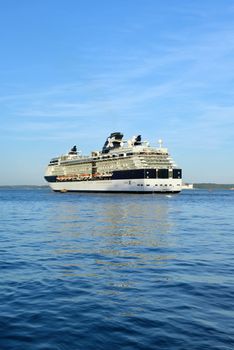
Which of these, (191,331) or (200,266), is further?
(200,266)

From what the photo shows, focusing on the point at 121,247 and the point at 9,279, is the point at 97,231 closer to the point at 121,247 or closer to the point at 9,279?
the point at 121,247

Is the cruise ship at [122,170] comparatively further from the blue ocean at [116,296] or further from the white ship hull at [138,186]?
the blue ocean at [116,296]

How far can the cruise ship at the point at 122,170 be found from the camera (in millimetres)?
111312

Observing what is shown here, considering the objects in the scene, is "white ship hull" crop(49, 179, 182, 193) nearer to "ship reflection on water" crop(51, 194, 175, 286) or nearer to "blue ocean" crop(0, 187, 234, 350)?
"ship reflection on water" crop(51, 194, 175, 286)

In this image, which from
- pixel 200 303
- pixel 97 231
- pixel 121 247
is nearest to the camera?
pixel 200 303

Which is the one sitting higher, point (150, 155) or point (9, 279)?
point (150, 155)

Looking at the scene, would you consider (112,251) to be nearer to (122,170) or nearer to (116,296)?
(116,296)

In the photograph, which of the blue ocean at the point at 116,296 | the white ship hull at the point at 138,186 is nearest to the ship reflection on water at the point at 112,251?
the blue ocean at the point at 116,296

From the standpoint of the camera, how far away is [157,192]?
11262cm

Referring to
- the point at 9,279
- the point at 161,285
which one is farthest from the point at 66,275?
the point at 161,285

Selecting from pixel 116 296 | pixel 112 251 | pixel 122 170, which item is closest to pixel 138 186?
pixel 122 170

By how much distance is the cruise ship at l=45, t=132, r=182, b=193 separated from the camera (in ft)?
365

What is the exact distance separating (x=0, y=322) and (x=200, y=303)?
5.03m

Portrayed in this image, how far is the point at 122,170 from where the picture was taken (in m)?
116
